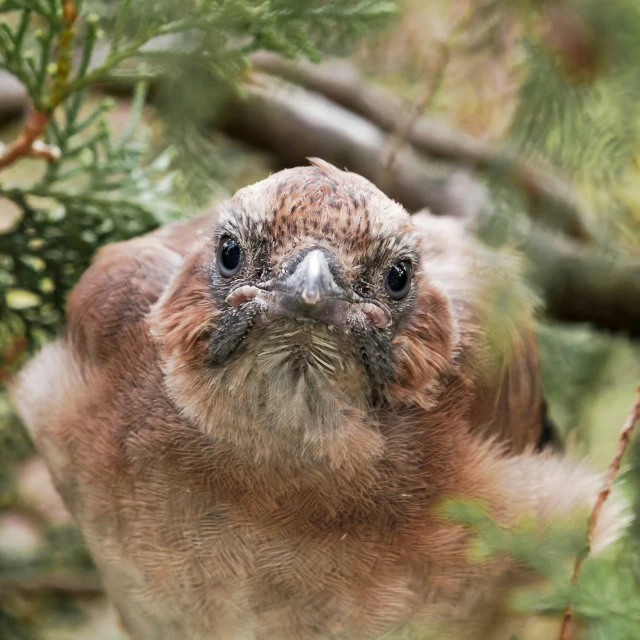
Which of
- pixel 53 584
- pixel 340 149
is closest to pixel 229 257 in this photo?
pixel 340 149

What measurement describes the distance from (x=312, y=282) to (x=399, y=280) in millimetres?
430

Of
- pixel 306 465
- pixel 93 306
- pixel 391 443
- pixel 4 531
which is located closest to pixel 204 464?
pixel 306 465

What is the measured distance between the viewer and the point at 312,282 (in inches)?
81.7

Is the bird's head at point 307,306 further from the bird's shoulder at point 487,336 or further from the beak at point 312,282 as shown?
the bird's shoulder at point 487,336

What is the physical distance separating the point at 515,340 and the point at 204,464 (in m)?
1.12

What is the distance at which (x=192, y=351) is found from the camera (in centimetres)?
254

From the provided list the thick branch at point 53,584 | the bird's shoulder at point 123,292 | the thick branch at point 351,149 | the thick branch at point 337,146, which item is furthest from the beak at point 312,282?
the thick branch at point 53,584

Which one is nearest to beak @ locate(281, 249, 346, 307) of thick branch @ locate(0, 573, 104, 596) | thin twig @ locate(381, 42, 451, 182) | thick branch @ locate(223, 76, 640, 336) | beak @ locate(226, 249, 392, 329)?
beak @ locate(226, 249, 392, 329)

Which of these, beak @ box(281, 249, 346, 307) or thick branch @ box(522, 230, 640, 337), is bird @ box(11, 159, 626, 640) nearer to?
beak @ box(281, 249, 346, 307)

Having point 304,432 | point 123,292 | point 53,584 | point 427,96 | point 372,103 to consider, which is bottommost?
point 53,584

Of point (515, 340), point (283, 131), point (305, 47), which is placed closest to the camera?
point (305, 47)

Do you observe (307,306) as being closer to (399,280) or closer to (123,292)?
(399,280)

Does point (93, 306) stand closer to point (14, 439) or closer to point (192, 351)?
point (192, 351)

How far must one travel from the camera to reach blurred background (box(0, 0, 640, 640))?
1.50m
